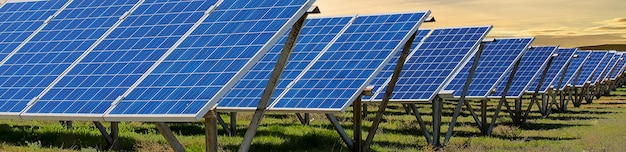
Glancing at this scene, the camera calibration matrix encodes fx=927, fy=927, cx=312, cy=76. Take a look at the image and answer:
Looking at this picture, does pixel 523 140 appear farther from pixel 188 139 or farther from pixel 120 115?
pixel 120 115

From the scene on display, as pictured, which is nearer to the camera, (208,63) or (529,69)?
(208,63)

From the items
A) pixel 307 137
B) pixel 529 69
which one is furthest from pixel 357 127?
pixel 529 69

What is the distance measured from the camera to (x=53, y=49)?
17.9m

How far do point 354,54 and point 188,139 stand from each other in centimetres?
480

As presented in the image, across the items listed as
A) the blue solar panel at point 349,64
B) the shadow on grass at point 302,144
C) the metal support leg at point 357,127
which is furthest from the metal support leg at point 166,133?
the metal support leg at point 357,127

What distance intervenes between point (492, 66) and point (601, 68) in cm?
3806

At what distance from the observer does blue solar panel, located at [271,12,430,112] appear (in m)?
18.7

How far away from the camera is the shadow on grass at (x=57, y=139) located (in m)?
20.6

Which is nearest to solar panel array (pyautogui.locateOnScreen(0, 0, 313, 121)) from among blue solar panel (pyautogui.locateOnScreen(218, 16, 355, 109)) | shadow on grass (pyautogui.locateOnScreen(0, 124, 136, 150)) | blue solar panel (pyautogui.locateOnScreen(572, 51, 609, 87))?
shadow on grass (pyautogui.locateOnScreen(0, 124, 136, 150))

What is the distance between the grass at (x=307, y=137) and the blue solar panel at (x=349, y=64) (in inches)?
73.5

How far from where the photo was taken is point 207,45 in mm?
14953

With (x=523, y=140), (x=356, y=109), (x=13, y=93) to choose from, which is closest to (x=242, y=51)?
(x=13, y=93)

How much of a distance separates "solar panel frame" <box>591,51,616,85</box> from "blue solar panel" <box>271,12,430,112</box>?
46710mm

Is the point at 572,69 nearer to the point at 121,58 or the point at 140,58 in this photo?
the point at 121,58
